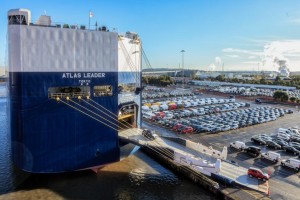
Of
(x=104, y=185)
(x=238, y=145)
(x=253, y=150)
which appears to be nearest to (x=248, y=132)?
(x=238, y=145)

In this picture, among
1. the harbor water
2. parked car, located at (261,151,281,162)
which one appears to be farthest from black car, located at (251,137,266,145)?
the harbor water

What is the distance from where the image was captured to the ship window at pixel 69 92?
44.7 ft

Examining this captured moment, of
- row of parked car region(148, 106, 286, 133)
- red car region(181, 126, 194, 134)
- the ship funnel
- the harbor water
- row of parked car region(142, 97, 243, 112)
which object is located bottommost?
the harbor water

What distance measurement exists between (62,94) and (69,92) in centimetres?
49

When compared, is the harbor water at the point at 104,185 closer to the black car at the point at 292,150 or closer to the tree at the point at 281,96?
the black car at the point at 292,150

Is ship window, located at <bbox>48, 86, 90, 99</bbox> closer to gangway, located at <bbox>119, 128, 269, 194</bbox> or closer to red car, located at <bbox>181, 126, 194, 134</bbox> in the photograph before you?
Answer: gangway, located at <bbox>119, 128, 269, 194</bbox>

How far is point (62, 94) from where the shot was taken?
1379 centimetres

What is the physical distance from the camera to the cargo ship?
42.4 ft

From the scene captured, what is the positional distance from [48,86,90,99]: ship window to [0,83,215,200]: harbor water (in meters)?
5.00

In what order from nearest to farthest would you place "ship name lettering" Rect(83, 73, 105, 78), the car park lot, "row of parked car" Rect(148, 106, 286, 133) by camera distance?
"ship name lettering" Rect(83, 73, 105, 78) < "row of parked car" Rect(148, 106, 286, 133) < the car park lot

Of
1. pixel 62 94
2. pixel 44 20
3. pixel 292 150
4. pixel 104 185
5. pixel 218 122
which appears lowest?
pixel 104 185

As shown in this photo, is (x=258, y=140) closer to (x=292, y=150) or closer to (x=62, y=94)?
(x=292, y=150)

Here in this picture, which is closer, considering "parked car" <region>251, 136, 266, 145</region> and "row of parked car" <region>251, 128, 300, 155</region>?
"row of parked car" <region>251, 128, 300, 155</region>

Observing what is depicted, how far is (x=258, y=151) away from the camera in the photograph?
20.0 meters
